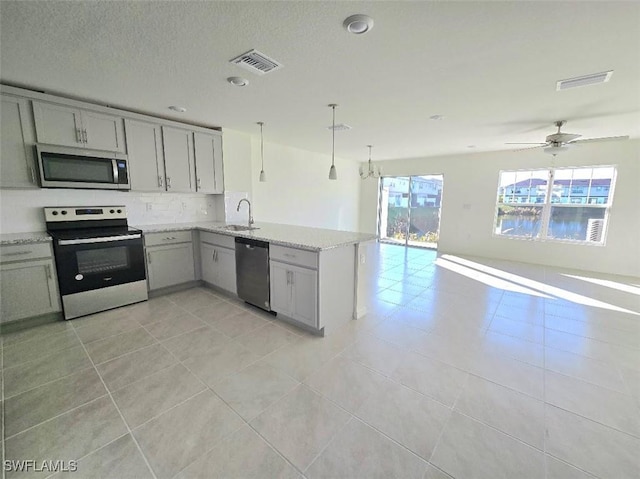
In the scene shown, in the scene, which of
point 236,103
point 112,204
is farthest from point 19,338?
point 236,103

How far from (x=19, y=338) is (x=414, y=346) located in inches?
145

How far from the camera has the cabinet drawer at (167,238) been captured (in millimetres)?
3398

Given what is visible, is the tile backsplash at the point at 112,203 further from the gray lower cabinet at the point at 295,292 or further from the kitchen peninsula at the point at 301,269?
the gray lower cabinet at the point at 295,292

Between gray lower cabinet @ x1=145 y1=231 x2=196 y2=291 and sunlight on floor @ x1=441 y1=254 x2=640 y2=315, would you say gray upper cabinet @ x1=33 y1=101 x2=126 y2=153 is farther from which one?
sunlight on floor @ x1=441 y1=254 x2=640 y2=315

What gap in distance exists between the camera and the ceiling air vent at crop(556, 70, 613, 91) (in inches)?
87.8

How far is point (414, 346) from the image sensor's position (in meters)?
2.49

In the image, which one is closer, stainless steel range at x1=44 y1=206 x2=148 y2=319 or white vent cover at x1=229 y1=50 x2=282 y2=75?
white vent cover at x1=229 y1=50 x2=282 y2=75

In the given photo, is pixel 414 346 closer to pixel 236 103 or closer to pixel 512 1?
pixel 512 1

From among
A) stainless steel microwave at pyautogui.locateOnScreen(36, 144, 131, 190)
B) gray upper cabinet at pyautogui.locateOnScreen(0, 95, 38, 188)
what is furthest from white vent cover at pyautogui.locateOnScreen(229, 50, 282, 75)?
gray upper cabinet at pyautogui.locateOnScreen(0, 95, 38, 188)

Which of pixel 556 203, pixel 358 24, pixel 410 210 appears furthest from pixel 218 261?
pixel 556 203

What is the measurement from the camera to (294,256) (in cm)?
265

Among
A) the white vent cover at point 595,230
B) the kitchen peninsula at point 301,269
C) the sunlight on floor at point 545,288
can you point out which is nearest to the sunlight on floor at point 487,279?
the sunlight on floor at point 545,288

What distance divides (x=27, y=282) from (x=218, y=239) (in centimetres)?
182

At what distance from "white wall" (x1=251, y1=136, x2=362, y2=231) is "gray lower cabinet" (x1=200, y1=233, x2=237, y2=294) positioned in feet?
4.43
